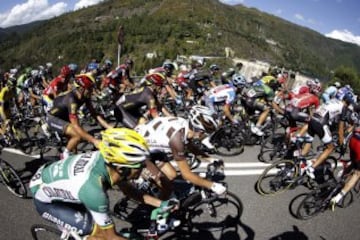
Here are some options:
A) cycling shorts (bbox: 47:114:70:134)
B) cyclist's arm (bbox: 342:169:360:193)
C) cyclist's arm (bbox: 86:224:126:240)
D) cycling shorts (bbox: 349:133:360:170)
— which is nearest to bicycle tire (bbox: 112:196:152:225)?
cyclist's arm (bbox: 86:224:126:240)

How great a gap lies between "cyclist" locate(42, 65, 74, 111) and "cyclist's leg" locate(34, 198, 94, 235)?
18.8 feet

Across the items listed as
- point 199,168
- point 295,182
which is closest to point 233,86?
point 199,168

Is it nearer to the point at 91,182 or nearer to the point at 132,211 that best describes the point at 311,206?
the point at 132,211

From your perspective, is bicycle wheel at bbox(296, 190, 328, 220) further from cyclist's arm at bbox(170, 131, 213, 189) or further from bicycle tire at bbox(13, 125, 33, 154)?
bicycle tire at bbox(13, 125, 33, 154)

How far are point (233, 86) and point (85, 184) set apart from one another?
22.7 feet

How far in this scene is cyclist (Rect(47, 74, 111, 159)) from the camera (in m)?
6.21

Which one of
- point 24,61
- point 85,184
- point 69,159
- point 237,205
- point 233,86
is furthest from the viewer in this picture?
point 24,61

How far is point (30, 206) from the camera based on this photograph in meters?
5.58

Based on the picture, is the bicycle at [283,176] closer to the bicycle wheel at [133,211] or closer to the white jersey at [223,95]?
the white jersey at [223,95]

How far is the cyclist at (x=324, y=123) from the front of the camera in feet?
20.8

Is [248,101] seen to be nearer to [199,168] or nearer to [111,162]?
[199,168]

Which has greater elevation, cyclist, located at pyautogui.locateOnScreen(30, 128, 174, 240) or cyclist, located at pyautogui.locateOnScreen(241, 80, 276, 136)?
cyclist, located at pyautogui.locateOnScreen(30, 128, 174, 240)

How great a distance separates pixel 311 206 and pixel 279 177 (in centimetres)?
90

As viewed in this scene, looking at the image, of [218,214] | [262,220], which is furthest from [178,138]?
[262,220]
